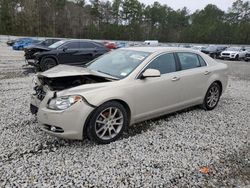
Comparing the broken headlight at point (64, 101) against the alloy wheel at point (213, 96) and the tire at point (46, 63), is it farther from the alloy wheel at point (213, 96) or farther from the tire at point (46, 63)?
the tire at point (46, 63)

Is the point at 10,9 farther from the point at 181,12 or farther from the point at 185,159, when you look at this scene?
the point at 185,159

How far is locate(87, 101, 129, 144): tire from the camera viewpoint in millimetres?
3822

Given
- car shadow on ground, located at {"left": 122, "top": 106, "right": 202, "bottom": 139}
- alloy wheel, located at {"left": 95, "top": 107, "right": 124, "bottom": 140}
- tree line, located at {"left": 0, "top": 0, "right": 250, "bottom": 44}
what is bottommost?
car shadow on ground, located at {"left": 122, "top": 106, "right": 202, "bottom": 139}

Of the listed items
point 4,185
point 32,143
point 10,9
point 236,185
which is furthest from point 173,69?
point 10,9

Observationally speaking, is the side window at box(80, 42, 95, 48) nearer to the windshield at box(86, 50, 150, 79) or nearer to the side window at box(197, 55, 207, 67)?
the windshield at box(86, 50, 150, 79)

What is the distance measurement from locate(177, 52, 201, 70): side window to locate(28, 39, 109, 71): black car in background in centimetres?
592

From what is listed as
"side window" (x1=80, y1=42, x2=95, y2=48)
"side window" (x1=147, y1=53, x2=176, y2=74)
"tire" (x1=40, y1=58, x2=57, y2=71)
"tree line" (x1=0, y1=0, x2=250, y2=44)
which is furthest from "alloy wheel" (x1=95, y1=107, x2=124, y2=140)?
"tree line" (x1=0, y1=0, x2=250, y2=44)

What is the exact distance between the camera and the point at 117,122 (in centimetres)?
416

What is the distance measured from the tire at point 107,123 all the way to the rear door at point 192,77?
151 centimetres

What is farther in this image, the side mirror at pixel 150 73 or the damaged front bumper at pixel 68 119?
the side mirror at pixel 150 73

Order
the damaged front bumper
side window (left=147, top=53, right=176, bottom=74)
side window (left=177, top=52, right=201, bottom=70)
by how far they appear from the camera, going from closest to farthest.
→ 1. the damaged front bumper
2. side window (left=147, top=53, right=176, bottom=74)
3. side window (left=177, top=52, right=201, bottom=70)

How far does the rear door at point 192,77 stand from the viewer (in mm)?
5137

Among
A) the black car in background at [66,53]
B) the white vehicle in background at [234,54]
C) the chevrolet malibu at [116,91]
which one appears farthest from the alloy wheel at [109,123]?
the white vehicle in background at [234,54]

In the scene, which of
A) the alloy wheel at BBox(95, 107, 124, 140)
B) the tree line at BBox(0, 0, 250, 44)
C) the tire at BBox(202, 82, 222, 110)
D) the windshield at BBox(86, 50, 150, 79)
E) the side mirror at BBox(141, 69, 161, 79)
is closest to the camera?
the alloy wheel at BBox(95, 107, 124, 140)
